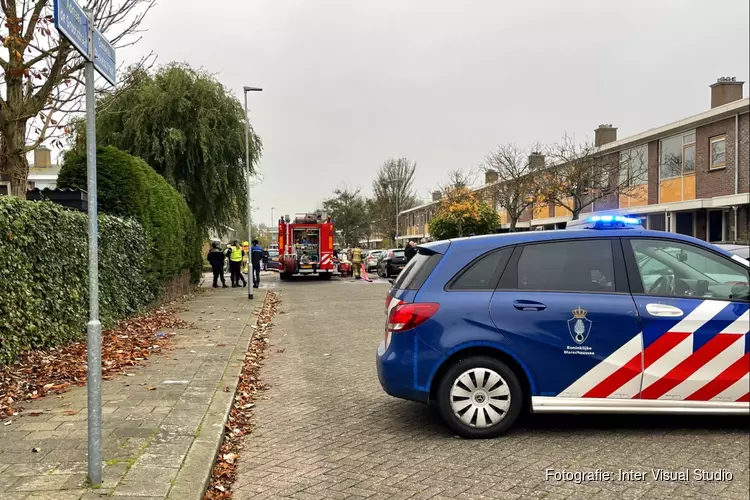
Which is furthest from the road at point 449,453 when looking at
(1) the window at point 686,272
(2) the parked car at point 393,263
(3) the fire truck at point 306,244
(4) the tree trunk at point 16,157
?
(2) the parked car at point 393,263

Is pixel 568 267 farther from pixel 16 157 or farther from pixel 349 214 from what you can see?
pixel 349 214

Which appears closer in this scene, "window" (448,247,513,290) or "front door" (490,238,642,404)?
"front door" (490,238,642,404)

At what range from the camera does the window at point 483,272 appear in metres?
4.72

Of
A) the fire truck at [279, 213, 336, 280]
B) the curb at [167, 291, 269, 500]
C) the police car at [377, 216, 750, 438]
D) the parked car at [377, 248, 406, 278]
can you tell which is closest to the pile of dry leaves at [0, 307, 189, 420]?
the curb at [167, 291, 269, 500]

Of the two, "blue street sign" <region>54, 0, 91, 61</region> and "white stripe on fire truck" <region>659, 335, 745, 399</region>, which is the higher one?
"blue street sign" <region>54, 0, 91, 61</region>

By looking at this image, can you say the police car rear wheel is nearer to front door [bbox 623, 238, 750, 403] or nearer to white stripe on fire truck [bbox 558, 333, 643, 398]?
white stripe on fire truck [bbox 558, 333, 643, 398]

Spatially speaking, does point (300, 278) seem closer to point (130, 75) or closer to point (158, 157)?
point (158, 157)

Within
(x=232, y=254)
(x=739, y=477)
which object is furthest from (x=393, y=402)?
(x=232, y=254)

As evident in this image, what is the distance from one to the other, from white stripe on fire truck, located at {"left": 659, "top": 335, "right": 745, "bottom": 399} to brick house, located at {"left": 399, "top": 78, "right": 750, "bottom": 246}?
15.4 meters

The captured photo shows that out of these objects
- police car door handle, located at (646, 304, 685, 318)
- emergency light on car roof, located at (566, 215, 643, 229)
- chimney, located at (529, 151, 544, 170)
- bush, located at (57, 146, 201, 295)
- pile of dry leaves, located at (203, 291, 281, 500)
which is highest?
chimney, located at (529, 151, 544, 170)

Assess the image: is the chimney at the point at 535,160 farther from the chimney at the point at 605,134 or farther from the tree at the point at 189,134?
the tree at the point at 189,134

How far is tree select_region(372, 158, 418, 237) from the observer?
6431 centimetres

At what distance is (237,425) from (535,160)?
31059 mm

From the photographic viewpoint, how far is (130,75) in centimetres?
1035
